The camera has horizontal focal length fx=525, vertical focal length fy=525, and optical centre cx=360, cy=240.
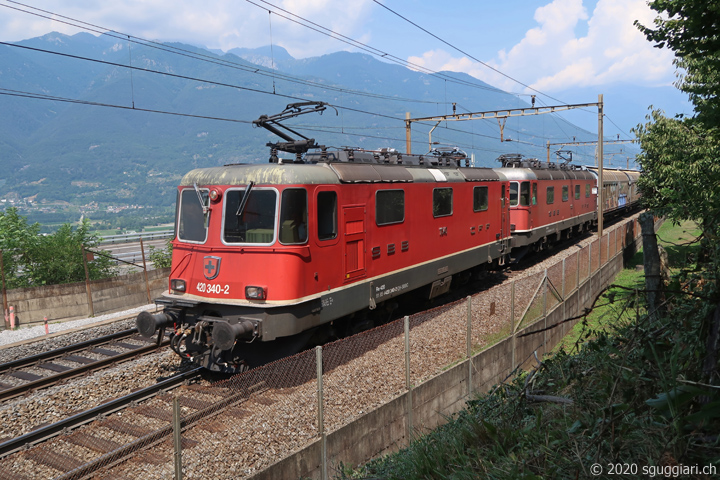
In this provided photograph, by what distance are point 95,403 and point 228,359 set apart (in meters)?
2.01

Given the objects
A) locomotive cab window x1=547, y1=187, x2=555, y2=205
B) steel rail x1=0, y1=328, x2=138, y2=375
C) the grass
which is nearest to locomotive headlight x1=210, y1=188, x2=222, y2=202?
steel rail x1=0, y1=328, x2=138, y2=375

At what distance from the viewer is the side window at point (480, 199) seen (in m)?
14.4

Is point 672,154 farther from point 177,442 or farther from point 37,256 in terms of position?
point 37,256

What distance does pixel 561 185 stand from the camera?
23.2 m

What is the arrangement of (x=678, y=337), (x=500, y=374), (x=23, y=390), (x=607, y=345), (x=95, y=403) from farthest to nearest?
(x=500, y=374) → (x=23, y=390) → (x=95, y=403) → (x=607, y=345) → (x=678, y=337)

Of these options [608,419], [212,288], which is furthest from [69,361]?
[608,419]

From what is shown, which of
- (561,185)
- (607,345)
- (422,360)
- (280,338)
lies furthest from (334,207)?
(561,185)

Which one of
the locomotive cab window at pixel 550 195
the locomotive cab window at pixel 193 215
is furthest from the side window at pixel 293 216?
the locomotive cab window at pixel 550 195

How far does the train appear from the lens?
8195 millimetres

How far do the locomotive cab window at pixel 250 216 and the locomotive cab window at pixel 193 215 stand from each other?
47cm

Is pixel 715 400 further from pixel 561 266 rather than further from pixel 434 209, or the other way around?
pixel 561 266

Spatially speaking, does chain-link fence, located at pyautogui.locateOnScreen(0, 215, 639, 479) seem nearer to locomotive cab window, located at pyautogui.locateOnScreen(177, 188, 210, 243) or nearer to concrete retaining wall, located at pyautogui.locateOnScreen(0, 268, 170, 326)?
locomotive cab window, located at pyautogui.locateOnScreen(177, 188, 210, 243)

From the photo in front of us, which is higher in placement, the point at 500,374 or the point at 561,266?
the point at 561,266

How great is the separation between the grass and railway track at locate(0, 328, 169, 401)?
263 inches
